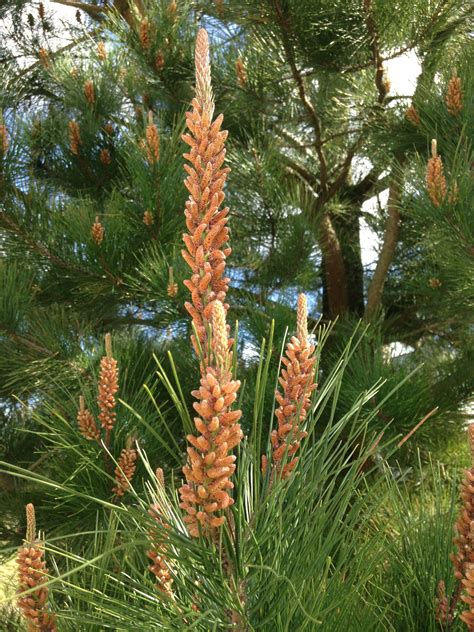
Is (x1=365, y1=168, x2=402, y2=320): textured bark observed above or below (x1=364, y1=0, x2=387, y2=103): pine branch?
below

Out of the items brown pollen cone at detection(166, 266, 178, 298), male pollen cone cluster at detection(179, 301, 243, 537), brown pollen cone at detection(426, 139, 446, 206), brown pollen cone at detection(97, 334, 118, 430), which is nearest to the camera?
male pollen cone cluster at detection(179, 301, 243, 537)

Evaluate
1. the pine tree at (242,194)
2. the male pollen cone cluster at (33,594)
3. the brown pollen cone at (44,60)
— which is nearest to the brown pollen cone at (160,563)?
the male pollen cone cluster at (33,594)

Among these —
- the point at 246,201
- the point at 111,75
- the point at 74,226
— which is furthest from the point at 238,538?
the point at 111,75

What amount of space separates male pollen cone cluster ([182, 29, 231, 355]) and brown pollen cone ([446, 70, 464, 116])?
→ 1012 mm

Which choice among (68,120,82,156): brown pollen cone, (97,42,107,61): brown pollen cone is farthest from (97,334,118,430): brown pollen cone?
(97,42,107,61): brown pollen cone

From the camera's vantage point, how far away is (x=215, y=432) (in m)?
0.27

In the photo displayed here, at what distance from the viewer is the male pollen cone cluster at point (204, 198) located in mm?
281

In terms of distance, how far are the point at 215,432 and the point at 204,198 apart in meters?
0.10

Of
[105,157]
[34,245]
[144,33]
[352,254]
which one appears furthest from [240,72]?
[352,254]

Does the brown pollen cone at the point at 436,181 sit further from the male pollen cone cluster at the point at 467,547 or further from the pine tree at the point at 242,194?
the male pollen cone cluster at the point at 467,547

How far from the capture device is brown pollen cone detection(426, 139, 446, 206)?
3.38 feet

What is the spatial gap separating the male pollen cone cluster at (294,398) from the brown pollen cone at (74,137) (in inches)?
54.1

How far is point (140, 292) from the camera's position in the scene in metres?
1.34

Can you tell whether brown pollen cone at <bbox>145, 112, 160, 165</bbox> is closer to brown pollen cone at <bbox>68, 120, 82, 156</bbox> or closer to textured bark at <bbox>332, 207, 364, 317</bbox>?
brown pollen cone at <bbox>68, 120, 82, 156</bbox>
